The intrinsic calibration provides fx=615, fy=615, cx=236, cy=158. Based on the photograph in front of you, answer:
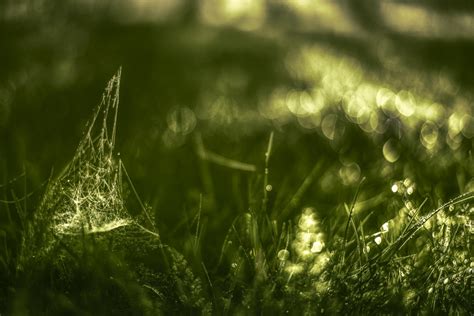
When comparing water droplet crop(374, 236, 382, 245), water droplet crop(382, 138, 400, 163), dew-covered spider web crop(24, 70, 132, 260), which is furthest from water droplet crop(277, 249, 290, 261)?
water droplet crop(382, 138, 400, 163)

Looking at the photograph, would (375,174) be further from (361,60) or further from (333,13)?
(361,60)

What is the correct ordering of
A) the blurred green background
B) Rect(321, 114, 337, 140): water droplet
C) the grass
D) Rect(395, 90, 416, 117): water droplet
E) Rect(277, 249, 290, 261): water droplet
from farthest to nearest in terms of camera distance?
Rect(395, 90, 416, 117): water droplet, Rect(321, 114, 337, 140): water droplet, the blurred green background, Rect(277, 249, 290, 261): water droplet, the grass

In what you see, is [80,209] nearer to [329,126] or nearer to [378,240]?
[378,240]

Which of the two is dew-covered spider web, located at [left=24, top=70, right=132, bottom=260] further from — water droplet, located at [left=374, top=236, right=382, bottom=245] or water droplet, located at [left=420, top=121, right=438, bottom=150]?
water droplet, located at [left=420, top=121, right=438, bottom=150]

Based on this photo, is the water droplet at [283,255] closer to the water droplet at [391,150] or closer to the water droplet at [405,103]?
the water droplet at [391,150]

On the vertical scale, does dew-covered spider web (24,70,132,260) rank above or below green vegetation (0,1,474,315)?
above

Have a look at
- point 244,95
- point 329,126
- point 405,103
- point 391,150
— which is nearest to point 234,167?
point 391,150

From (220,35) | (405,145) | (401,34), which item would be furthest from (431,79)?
(220,35)
